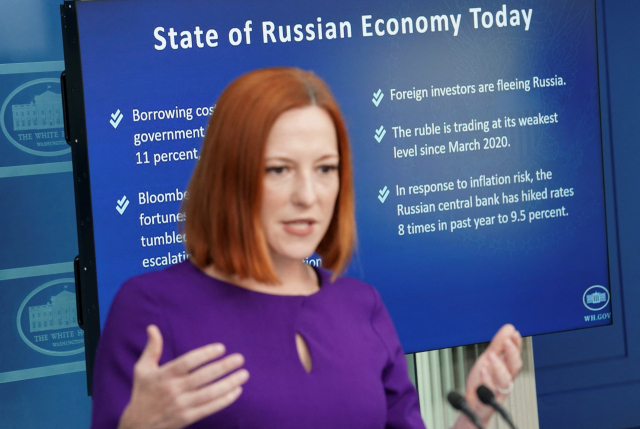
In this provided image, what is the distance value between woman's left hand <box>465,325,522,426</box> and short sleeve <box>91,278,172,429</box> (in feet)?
1.70

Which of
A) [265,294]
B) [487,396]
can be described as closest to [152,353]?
[265,294]

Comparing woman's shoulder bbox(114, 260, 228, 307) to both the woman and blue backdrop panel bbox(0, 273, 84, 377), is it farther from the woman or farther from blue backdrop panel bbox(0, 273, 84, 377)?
blue backdrop panel bbox(0, 273, 84, 377)

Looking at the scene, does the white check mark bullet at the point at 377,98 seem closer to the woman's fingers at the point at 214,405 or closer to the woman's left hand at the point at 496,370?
the woman's left hand at the point at 496,370

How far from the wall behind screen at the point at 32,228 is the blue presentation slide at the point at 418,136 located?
0.72 m

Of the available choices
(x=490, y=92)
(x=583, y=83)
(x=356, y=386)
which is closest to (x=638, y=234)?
(x=583, y=83)

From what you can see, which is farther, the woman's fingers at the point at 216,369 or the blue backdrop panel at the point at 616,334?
the blue backdrop panel at the point at 616,334

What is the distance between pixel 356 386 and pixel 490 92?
1884 millimetres

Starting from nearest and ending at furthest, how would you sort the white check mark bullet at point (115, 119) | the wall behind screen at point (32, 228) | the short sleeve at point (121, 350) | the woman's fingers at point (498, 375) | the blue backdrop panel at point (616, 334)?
the short sleeve at point (121, 350) < the woman's fingers at point (498, 375) < the white check mark bullet at point (115, 119) < the wall behind screen at point (32, 228) < the blue backdrop panel at point (616, 334)

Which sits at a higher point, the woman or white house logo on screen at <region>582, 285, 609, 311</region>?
the woman

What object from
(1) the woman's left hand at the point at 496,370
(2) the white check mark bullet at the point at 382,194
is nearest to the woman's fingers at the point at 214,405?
(1) the woman's left hand at the point at 496,370

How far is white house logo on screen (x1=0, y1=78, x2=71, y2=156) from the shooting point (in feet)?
10.3

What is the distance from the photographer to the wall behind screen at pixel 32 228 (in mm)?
3119

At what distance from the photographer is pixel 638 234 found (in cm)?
420

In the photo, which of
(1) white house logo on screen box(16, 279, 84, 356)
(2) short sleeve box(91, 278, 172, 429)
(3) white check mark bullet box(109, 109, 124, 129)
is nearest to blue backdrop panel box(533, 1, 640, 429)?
(1) white house logo on screen box(16, 279, 84, 356)
